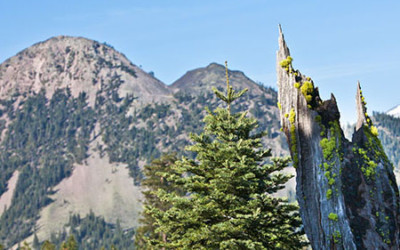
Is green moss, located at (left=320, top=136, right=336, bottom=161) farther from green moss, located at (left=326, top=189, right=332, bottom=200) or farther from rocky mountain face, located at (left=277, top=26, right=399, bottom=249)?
green moss, located at (left=326, top=189, right=332, bottom=200)

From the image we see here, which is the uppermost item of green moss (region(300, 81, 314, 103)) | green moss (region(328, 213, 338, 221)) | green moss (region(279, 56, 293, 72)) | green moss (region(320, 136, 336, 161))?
green moss (region(279, 56, 293, 72))

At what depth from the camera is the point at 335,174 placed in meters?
23.9

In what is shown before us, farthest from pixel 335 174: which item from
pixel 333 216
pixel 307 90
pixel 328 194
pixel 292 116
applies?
pixel 307 90

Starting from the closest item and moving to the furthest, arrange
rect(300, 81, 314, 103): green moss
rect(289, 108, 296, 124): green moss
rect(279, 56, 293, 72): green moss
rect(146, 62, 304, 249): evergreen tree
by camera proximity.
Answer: rect(300, 81, 314, 103): green moss → rect(289, 108, 296, 124): green moss → rect(279, 56, 293, 72): green moss → rect(146, 62, 304, 249): evergreen tree

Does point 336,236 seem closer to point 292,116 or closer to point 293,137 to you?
point 293,137

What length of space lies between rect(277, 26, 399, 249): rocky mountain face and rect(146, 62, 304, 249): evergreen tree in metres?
2.03

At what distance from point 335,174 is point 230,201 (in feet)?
17.0

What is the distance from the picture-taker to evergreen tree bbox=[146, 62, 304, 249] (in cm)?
2578

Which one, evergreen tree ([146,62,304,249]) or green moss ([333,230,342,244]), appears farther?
evergreen tree ([146,62,304,249])

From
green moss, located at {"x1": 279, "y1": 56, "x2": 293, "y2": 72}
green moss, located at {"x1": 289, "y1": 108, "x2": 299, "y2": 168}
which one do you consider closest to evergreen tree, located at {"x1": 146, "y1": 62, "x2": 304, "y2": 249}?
green moss, located at {"x1": 289, "y1": 108, "x2": 299, "y2": 168}

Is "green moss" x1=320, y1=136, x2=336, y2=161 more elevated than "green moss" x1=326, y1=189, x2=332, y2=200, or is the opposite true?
"green moss" x1=320, y1=136, x2=336, y2=161

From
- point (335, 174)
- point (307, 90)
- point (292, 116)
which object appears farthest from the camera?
point (292, 116)

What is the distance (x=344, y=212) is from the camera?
23312mm

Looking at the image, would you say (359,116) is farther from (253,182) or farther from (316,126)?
(253,182)
